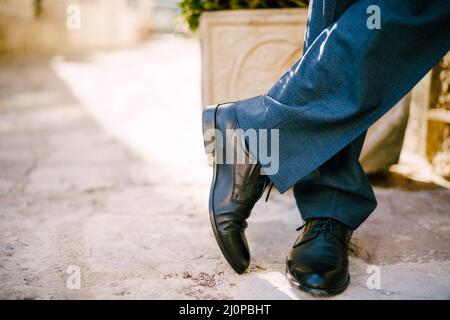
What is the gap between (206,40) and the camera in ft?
5.20

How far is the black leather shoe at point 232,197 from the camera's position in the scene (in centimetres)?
98

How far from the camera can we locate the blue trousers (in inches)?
34.2

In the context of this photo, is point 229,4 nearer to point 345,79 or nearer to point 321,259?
point 345,79

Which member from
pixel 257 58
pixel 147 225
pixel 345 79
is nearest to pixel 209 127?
pixel 345 79

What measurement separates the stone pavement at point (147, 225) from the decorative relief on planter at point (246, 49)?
1.31 ft

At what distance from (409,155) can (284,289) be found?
52.2 inches

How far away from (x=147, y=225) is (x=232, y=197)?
1.34 feet

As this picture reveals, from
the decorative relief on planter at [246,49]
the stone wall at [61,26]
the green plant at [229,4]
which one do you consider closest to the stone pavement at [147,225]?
the decorative relief on planter at [246,49]

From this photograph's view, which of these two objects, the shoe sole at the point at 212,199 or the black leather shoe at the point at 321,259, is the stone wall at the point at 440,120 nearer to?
the black leather shoe at the point at 321,259

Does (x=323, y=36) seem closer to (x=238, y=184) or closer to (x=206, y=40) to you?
(x=238, y=184)

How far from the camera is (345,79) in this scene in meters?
0.89

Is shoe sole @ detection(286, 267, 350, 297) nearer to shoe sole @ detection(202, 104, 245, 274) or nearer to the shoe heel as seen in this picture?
shoe sole @ detection(202, 104, 245, 274)

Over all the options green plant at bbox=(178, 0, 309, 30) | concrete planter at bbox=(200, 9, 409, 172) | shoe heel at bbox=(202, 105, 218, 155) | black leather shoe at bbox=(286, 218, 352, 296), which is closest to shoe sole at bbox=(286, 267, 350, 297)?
black leather shoe at bbox=(286, 218, 352, 296)

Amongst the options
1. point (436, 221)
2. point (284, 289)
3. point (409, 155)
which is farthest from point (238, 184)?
point (409, 155)
